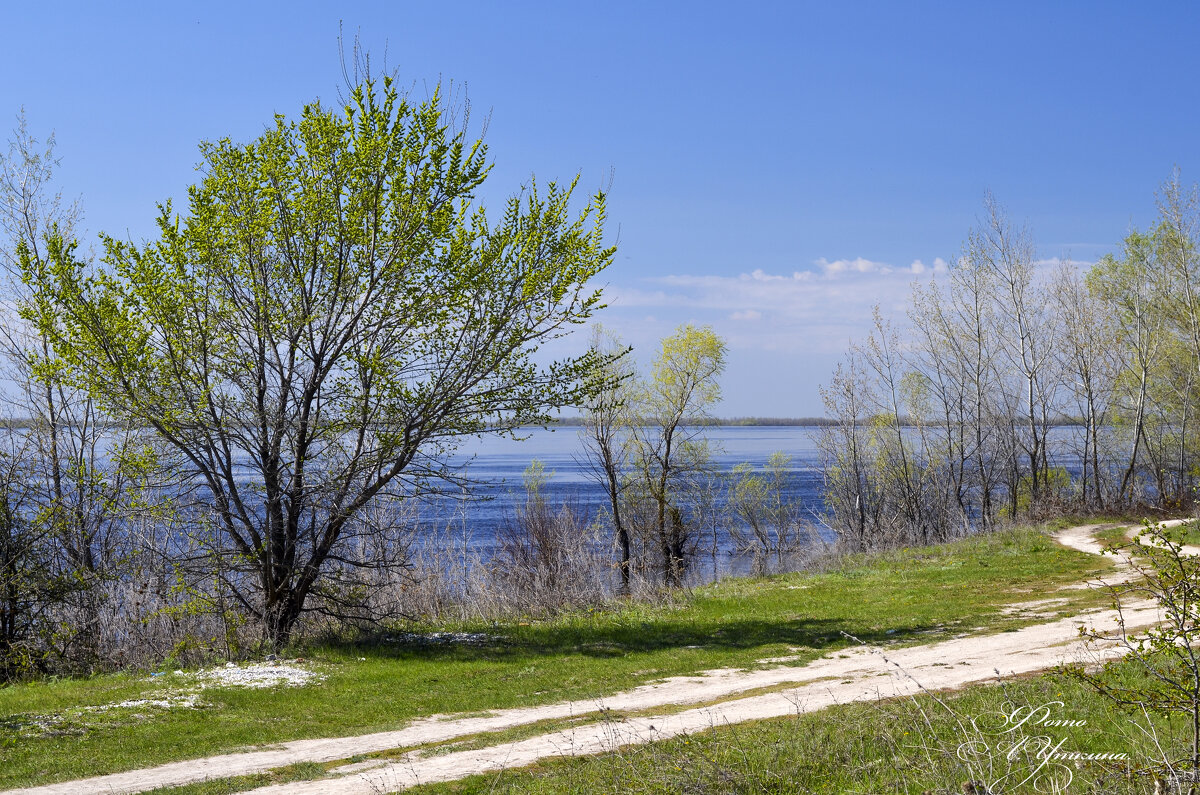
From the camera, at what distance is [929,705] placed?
8.53 m

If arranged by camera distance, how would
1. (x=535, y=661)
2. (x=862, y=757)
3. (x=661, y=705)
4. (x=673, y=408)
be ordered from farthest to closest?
(x=673, y=408) → (x=535, y=661) → (x=661, y=705) → (x=862, y=757)

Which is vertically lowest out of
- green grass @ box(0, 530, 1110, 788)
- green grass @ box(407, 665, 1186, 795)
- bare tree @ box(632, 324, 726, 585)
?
green grass @ box(0, 530, 1110, 788)

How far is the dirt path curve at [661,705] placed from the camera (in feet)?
26.5

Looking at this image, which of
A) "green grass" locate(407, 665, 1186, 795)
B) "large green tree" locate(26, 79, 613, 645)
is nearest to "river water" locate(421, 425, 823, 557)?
"large green tree" locate(26, 79, 613, 645)

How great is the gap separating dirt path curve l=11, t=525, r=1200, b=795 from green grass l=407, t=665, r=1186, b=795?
51cm

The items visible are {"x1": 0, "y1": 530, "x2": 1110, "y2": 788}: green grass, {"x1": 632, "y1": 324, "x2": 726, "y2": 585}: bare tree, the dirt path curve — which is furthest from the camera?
{"x1": 632, "y1": 324, "x2": 726, "y2": 585}: bare tree

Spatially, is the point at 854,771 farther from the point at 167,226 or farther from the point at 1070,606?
the point at 167,226

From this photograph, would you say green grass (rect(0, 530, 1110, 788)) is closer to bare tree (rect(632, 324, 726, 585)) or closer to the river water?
the river water

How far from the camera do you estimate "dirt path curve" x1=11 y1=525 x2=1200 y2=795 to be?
26.5 feet

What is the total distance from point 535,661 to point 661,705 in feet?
12.6

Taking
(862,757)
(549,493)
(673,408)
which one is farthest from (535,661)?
(549,493)

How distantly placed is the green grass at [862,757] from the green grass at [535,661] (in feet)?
12.1

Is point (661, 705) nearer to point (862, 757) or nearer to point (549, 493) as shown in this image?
point (862, 757)

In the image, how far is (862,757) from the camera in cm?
717
